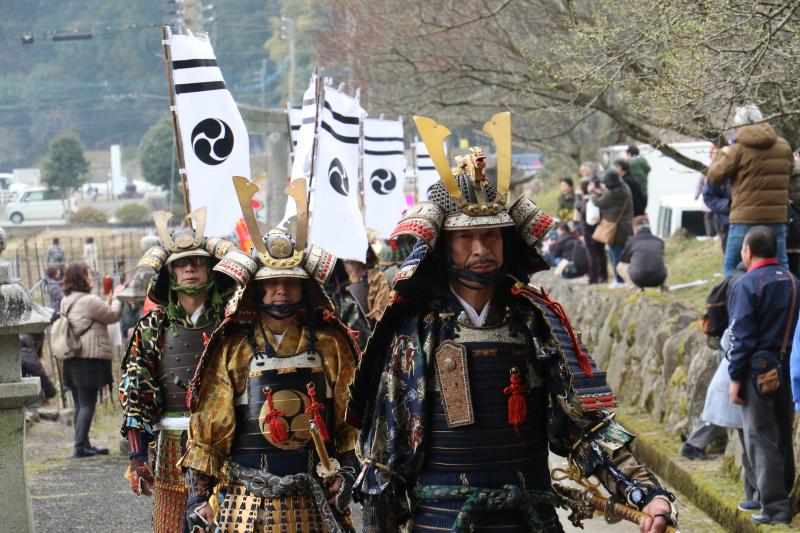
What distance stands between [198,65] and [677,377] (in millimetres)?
4797

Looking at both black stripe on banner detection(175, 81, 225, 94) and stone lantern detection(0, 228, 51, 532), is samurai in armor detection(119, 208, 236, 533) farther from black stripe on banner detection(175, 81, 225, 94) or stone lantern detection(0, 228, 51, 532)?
black stripe on banner detection(175, 81, 225, 94)

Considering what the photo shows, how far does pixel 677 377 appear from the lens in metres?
11.6

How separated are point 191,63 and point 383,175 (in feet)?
18.2

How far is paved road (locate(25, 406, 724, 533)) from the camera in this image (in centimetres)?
964

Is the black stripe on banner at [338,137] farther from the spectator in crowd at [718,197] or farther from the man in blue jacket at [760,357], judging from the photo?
the man in blue jacket at [760,357]

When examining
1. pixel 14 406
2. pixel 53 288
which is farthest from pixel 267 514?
pixel 53 288

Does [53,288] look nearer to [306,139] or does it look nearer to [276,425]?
[306,139]

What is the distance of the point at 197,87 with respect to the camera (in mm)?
10117

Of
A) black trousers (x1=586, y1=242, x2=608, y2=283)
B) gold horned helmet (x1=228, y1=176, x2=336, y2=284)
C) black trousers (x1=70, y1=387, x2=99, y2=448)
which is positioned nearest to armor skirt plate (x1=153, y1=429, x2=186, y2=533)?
gold horned helmet (x1=228, y1=176, x2=336, y2=284)

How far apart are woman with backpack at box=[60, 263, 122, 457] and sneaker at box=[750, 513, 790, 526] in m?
6.89

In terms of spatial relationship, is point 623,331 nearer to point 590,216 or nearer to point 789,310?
point 590,216

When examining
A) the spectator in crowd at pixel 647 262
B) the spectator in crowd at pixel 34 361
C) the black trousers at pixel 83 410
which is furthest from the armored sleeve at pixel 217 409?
the spectator in crowd at pixel 647 262

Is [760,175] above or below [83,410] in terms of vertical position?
above

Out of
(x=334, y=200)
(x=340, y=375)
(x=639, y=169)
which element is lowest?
(x=340, y=375)
